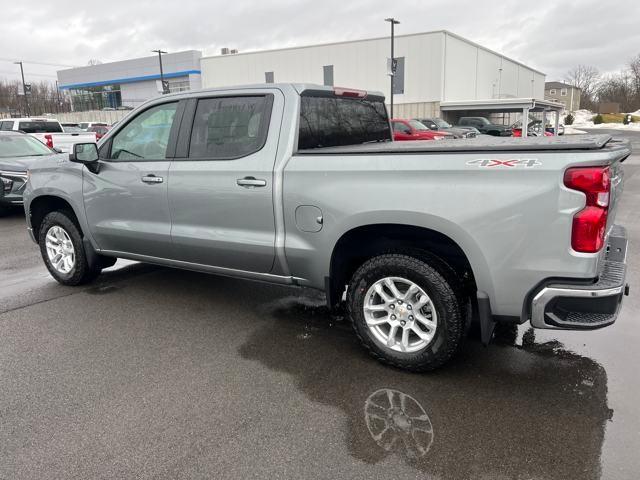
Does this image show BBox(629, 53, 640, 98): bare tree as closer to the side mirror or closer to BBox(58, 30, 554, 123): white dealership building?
BBox(58, 30, 554, 123): white dealership building

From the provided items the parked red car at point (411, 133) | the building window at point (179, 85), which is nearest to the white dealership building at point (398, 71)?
the building window at point (179, 85)

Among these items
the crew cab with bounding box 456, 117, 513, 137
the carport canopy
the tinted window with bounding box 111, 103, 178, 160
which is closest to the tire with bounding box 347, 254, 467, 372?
the tinted window with bounding box 111, 103, 178, 160

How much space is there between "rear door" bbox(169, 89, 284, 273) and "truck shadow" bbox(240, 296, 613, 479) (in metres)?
0.79

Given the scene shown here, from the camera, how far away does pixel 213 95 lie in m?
4.24

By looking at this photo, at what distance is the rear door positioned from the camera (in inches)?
153

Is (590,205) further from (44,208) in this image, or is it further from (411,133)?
(411,133)

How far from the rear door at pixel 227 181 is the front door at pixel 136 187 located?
17 centimetres

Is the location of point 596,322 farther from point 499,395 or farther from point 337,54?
point 337,54

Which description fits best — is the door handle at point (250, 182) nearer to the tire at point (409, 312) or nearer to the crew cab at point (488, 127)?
the tire at point (409, 312)

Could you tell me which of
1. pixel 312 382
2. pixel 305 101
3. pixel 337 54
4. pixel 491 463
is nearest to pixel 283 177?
pixel 305 101

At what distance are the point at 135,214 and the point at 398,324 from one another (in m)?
2.58

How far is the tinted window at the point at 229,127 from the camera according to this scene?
3.96 m

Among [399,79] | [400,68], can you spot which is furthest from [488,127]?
[400,68]

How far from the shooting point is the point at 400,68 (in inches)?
1715
